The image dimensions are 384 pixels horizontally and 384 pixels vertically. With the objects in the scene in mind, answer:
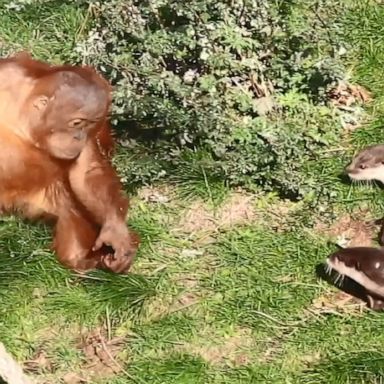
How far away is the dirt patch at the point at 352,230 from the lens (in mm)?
4664

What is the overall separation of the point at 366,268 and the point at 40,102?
4.32 feet

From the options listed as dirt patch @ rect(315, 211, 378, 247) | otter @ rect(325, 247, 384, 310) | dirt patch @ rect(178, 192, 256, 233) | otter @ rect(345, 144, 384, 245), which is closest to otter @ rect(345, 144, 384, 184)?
otter @ rect(345, 144, 384, 245)

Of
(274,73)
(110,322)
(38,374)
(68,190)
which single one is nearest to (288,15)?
(274,73)

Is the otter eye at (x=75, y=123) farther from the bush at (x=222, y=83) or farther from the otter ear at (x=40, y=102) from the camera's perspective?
the bush at (x=222, y=83)

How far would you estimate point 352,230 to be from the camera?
472 centimetres

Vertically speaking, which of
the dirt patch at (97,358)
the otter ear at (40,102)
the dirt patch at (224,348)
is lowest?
the dirt patch at (97,358)

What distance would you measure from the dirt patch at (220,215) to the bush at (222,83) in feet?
0.27

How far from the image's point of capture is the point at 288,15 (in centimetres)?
527

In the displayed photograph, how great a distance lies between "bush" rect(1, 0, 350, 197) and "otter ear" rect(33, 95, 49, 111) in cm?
64

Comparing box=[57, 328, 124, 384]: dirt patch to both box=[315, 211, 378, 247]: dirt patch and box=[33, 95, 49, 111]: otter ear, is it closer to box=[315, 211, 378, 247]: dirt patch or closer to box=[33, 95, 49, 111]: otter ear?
box=[33, 95, 49, 111]: otter ear

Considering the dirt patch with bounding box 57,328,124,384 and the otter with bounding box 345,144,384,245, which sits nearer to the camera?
the dirt patch with bounding box 57,328,124,384

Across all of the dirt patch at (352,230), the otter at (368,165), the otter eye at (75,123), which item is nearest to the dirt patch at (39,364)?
the otter eye at (75,123)

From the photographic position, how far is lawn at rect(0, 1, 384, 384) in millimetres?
4164

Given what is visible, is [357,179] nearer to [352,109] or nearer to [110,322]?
[352,109]
